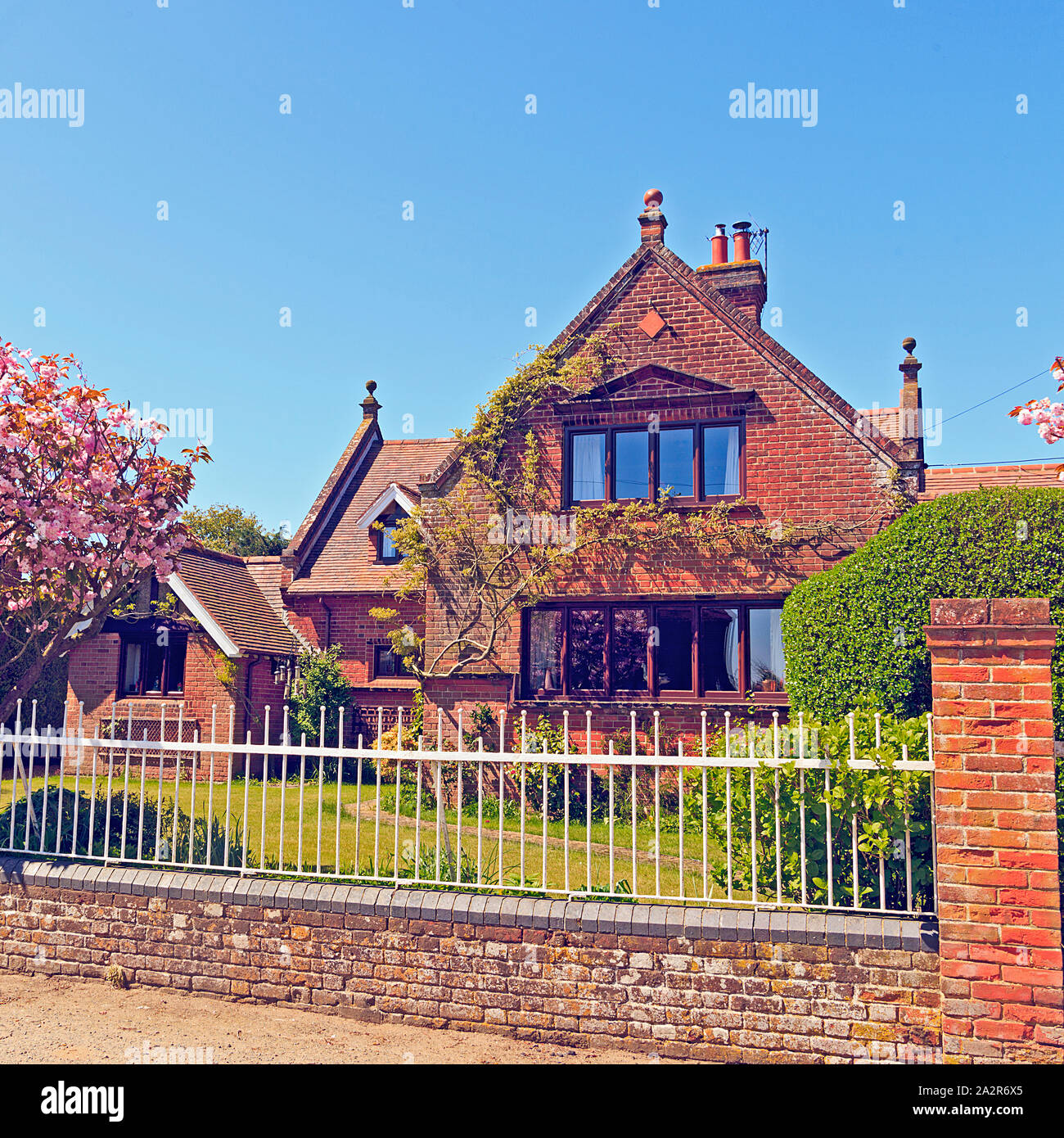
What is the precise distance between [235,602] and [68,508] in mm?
11864

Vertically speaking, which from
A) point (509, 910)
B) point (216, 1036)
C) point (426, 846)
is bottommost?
point (216, 1036)

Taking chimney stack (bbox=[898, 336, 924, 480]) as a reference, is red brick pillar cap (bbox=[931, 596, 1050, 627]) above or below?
below

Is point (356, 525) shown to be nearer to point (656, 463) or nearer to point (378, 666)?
point (378, 666)

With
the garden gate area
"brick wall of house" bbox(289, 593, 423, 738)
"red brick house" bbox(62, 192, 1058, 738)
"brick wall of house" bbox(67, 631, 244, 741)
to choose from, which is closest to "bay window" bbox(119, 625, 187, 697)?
"brick wall of house" bbox(67, 631, 244, 741)

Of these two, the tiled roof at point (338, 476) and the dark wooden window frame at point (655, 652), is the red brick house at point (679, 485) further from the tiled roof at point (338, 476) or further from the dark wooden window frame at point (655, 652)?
the tiled roof at point (338, 476)

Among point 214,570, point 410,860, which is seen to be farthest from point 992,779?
point 214,570

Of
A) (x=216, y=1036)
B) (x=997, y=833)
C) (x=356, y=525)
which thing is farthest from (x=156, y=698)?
(x=997, y=833)

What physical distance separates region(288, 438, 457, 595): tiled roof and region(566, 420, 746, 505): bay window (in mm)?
5073

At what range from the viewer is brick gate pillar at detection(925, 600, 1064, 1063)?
14.4ft

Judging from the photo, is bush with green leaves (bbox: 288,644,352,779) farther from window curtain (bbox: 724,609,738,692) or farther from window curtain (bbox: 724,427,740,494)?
window curtain (bbox: 724,427,740,494)

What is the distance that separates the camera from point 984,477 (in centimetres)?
1670

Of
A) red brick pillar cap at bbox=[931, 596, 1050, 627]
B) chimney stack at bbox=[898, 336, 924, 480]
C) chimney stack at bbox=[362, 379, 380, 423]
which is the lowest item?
red brick pillar cap at bbox=[931, 596, 1050, 627]

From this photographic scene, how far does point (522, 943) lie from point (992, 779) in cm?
283

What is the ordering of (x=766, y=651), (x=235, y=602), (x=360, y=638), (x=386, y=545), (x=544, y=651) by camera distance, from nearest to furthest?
(x=766, y=651)
(x=544, y=651)
(x=360, y=638)
(x=235, y=602)
(x=386, y=545)
